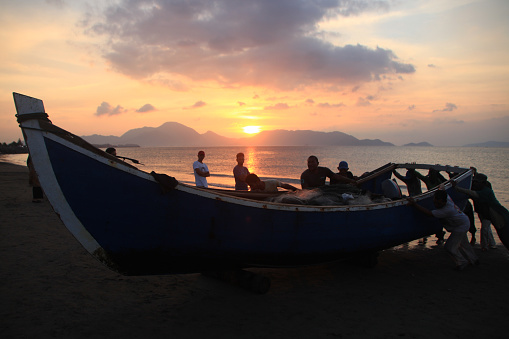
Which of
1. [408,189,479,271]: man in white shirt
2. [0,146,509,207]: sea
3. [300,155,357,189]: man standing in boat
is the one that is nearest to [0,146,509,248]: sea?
[0,146,509,207]: sea

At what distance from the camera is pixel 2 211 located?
9789 mm

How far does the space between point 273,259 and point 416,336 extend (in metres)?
1.92

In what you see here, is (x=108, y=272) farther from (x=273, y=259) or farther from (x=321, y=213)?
(x=321, y=213)

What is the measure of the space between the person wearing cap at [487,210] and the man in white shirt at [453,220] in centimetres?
76

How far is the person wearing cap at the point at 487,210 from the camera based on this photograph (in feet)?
21.1

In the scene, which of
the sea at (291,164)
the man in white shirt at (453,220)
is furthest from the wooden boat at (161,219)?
the man in white shirt at (453,220)

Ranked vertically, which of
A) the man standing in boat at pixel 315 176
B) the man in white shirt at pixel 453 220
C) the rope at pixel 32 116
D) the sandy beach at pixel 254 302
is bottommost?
the sandy beach at pixel 254 302

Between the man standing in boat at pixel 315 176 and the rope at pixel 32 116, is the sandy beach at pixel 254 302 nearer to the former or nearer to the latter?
the man standing in boat at pixel 315 176

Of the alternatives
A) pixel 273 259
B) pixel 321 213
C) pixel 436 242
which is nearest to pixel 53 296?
pixel 273 259

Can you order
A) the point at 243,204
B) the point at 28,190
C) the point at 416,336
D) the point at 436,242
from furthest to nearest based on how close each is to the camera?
1. the point at 28,190
2. the point at 436,242
3. the point at 243,204
4. the point at 416,336

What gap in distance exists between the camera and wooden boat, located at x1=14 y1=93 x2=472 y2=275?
3641mm

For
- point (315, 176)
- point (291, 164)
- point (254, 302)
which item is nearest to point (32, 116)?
point (254, 302)

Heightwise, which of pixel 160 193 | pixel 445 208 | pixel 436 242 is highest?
pixel 160 193

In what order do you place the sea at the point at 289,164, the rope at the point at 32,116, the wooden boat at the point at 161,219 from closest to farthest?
1. the rope at the point at 32,116
2. the wooden boat at the point at 161,219
3. the sea at the point at 289,164
